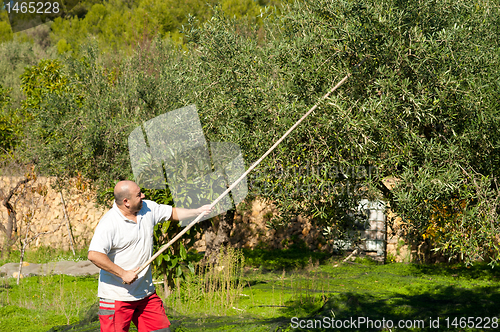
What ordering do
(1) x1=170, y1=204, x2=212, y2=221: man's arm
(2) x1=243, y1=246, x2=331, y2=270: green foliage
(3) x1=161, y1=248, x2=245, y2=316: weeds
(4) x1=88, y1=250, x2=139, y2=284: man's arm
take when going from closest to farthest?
(4) x1=88, y1=250, x2=139, y2=284: man's arm
(1) x1=170, y1=204, x2=212, y2=221: man's arm
(3) x1=161, y1=248, x2=245, y2=316: weeds
(2) x1=243, y1=246, x2=331, y2=270: green foliage

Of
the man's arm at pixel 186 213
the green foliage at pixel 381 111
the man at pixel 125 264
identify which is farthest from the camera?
the green foliage at pixel 381 111

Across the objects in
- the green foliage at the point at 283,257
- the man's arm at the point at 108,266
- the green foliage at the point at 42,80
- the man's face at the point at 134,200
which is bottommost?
the green foliage at the point at 283,257

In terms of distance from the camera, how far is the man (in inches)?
184

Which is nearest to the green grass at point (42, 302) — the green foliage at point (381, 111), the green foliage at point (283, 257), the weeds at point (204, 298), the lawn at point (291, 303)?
the lawn at point (291, 303)

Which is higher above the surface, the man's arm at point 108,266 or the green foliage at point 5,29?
the green foliage at point 5,29

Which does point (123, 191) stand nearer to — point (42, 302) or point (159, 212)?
point (159, 212)

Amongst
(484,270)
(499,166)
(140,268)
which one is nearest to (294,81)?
(499,166)

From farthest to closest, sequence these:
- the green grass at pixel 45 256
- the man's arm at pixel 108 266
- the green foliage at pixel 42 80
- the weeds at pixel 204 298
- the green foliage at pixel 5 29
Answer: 1. the green foliage at pixel 5 29
2. the green foliage at pixel 42 80
3. the green grass at pixel 45 256
4. the weeds at pixel 204 298
5. the man's arm at pixel 108 266

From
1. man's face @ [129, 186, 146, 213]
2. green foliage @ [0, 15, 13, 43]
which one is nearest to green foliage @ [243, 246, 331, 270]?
man's face @ [129, 186, 146, 213]

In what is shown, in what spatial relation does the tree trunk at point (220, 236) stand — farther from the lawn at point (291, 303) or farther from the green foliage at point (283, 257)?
the green foliage at point (283, 257)

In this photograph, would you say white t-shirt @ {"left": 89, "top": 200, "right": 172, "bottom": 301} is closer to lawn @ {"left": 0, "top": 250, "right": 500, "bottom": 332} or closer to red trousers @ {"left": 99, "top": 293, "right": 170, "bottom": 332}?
red trousers @ {"left": 99, "top": 293, "right": 170, "bottom": 332}

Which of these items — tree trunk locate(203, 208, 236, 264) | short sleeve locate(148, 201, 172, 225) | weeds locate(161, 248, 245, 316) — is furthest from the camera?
tree trunk locate(203, 208, 236, 264)

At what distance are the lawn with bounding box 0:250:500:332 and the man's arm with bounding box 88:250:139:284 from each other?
2.36 metres

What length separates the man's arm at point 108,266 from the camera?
4.55 meters
